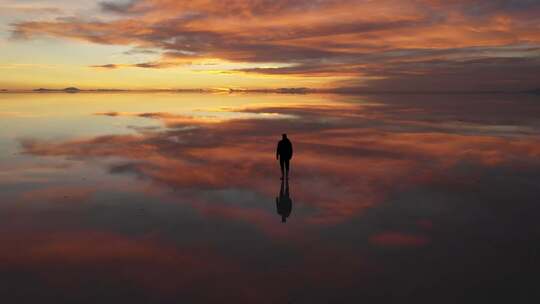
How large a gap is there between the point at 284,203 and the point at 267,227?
2114 mm

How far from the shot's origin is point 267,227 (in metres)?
10.2

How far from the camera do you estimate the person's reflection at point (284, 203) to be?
1125 centimetres

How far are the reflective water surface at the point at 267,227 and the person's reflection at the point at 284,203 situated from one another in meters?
0.05

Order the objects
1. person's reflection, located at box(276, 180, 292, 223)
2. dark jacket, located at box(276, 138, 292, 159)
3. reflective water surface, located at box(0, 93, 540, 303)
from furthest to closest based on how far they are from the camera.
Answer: dark jacket, located at box(276, 138, 292, 159) → person's reflection, located at box(276, 180, 292, 223) → reflective water surface, located at box(0, 93, 540, 303)

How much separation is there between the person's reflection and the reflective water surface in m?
0.05

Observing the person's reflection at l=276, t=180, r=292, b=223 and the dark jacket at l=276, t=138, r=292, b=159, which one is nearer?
the person's reflection at l=276, t=180, r=292, b=223

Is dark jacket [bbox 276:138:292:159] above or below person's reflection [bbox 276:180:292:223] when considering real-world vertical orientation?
above

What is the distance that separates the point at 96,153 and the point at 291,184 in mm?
10615

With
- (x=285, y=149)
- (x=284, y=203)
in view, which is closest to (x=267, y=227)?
(x=284, y=203)

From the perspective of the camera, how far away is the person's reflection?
1125 centimetres

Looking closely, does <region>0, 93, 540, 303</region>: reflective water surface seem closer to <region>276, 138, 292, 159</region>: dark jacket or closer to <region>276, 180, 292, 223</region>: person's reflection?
<region>276, 180, 292, 223</region>: person's reflection

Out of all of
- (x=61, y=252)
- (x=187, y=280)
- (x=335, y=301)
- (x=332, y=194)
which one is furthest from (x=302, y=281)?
(x=332, y=194)

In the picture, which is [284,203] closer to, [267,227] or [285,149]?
[267,227]

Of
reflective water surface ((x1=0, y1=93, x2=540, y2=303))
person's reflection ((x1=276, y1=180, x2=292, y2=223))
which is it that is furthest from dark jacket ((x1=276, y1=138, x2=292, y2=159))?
person's reflection ((x1=276, y1=180, x2=292, y2=223))
